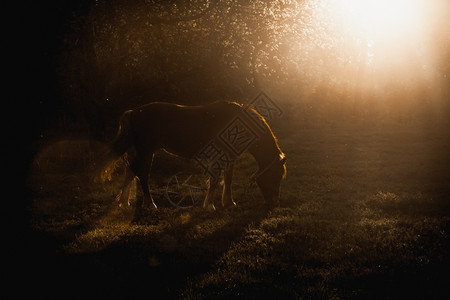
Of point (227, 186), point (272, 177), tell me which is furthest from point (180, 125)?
point (272, 177)

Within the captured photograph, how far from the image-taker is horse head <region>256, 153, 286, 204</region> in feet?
30.6

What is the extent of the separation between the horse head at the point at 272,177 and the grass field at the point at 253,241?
1.50ft

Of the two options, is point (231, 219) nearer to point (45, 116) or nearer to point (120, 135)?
point (120, 135)

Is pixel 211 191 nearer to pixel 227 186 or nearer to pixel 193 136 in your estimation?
pixel 227 186

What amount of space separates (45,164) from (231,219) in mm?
9177

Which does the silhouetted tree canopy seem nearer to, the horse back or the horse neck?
the horse back

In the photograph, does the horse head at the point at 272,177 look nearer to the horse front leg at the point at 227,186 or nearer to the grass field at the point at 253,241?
the grass field at the point at 253,241

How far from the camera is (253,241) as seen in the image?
→ 23.9ft

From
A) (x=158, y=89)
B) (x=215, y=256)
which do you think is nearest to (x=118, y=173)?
(x=158, y=89)

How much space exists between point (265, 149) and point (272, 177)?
75 cm

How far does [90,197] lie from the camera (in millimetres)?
10484

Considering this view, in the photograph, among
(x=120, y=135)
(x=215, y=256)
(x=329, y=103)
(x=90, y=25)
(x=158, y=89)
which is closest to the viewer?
(x=215, y=256)

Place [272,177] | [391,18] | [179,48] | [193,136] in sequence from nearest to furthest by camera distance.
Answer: [272,177] < [193,136] < [179,48] < [391,18]

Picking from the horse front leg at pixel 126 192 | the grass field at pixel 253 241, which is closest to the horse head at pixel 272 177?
the grass field at pixel 253 241
